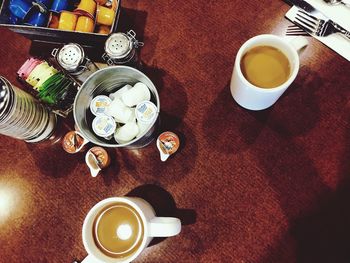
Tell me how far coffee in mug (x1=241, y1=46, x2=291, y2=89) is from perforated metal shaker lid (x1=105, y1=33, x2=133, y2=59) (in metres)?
0.30

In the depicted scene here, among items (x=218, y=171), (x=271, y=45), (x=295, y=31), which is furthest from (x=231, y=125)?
(x=295, y=31)

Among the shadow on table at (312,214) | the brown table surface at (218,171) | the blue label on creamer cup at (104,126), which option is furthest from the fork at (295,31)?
the blue label on creamer cup at (104,126)

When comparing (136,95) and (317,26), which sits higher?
(317,26)

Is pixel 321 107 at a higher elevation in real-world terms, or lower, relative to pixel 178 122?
higher

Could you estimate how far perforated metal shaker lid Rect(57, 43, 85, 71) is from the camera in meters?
0.90

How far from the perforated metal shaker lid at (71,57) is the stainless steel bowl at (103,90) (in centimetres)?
9

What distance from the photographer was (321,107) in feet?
3.13

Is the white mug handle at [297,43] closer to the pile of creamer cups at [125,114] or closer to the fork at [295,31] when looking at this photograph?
the fork at [295,31]

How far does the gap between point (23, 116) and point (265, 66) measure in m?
0.63

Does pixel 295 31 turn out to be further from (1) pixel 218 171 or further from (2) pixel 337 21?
(1) pixel 218 171

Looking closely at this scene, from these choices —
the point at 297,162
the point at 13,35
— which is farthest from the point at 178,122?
the point at 13,35

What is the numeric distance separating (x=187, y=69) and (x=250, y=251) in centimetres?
53

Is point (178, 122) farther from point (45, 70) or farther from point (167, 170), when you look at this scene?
point (45, 70)

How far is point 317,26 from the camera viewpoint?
956 millimetres
